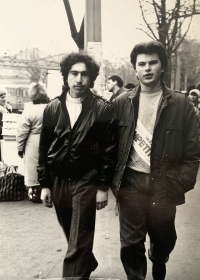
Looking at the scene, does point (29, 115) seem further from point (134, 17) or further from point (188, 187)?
point (188, 187)

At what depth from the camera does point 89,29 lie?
2561 millimetres

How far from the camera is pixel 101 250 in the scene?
2703 millimetres

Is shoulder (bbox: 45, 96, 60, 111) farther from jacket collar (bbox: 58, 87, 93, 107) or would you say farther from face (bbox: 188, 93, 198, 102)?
face (bbox: 188, 93, 198, 102)

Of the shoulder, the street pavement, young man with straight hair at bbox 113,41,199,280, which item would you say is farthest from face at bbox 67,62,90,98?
the street pavement

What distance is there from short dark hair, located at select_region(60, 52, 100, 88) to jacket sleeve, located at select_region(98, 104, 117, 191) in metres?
0.24

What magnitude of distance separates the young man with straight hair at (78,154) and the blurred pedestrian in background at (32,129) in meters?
0.21

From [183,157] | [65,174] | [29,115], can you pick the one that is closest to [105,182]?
[65,174]

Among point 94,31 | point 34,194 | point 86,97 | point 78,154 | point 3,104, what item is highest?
point 94,31

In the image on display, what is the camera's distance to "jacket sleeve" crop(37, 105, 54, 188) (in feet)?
8.15

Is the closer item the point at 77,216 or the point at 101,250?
the point at 77,216

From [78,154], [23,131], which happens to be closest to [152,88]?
[78,154]

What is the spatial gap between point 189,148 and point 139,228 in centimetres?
55

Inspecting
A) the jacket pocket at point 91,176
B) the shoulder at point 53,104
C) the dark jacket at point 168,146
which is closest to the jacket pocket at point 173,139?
the dark jacket at point 168,146

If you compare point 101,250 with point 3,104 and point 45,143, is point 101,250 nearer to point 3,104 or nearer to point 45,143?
point 45,143
